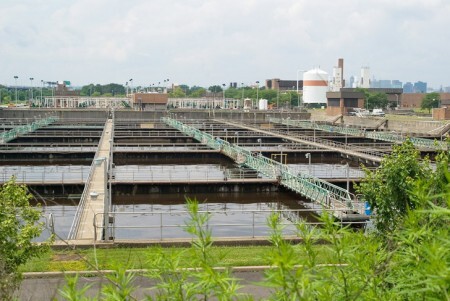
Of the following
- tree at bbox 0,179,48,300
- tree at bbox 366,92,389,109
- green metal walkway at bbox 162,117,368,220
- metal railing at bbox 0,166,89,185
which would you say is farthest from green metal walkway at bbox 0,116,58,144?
tree at bbox 366,92,389,109

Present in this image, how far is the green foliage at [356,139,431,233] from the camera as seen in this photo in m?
14.8

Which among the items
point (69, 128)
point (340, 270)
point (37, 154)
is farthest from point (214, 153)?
point (340, 270)

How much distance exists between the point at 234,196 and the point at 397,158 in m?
24.0

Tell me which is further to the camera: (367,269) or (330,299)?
(367,269)

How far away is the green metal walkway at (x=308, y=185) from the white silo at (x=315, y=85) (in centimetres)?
10422

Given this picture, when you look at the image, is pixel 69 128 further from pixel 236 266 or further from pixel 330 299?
pixel 330 299

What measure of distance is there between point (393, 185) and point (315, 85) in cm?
15322

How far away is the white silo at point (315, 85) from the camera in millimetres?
164000

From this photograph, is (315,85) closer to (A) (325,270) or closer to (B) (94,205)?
(B) (94,205)

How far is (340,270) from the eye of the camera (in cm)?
588

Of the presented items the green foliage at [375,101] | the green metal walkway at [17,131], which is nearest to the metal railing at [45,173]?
the green metal walkway at [17,131]

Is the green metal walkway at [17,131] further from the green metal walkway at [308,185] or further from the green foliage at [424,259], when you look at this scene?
the green foliage at [424,259]

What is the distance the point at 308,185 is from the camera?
35.5m

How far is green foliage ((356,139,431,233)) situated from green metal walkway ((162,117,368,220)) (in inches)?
48.2
